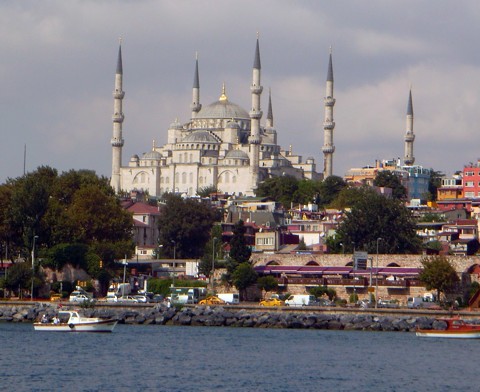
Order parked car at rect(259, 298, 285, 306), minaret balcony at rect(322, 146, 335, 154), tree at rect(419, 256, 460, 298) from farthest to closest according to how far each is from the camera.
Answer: minaret balcony at rect(322, 146, 335, 154) → tree at rect(419, 256, 460, 298) → parked car at rect(259, 298, 285, 306)

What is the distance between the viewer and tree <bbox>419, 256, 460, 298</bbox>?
59719mm

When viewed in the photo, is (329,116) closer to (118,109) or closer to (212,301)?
(118,109)

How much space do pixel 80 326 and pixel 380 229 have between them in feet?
91.0

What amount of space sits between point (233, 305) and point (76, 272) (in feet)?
36.1

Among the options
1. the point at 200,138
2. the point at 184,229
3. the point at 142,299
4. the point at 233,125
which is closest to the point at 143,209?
the point at 184,229

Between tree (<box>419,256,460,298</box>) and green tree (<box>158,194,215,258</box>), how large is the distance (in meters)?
21.3

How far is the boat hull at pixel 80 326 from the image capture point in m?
46.3

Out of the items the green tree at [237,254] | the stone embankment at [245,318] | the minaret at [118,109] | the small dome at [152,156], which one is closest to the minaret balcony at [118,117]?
the minaret at [118,109]

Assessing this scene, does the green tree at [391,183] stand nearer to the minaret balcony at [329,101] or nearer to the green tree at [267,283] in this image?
the minaret balcony at [329,101]

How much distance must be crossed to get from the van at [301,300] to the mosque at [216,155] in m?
53.7

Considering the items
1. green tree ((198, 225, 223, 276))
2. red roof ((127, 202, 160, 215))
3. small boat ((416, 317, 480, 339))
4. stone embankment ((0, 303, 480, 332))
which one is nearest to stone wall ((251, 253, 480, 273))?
green tree ((198, 225, 223, 276))

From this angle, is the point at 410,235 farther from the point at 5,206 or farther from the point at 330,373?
the point at 330,373

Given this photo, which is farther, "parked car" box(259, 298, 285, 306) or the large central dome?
the large central dome

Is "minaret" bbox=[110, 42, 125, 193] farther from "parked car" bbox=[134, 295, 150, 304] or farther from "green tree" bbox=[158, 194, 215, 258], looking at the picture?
"parked car" bbox=[134, 295, 150, 304]
